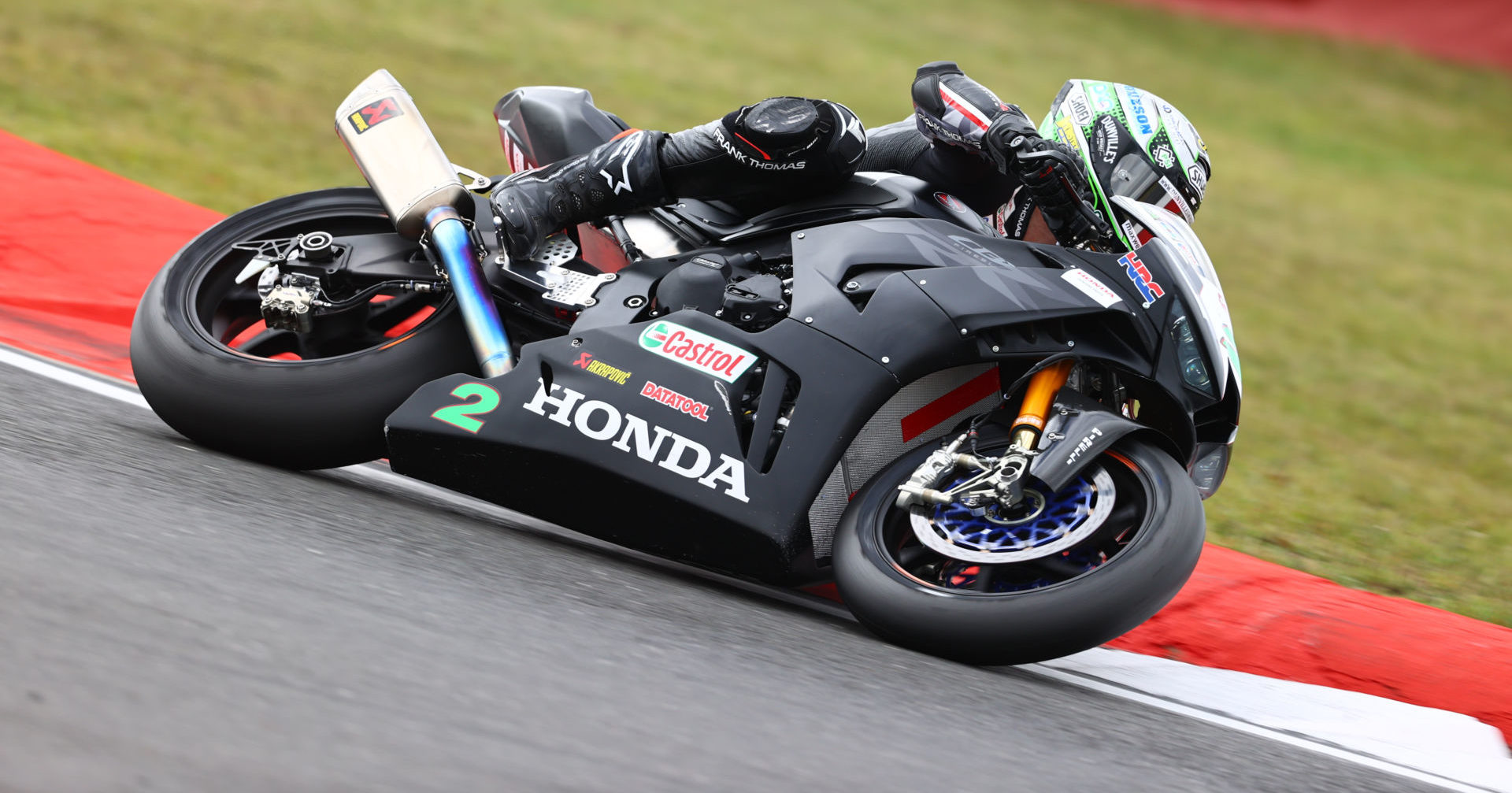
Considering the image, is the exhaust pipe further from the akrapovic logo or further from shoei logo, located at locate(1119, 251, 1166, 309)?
shoei logo, located at locate(1119, 251, 1166, 309)

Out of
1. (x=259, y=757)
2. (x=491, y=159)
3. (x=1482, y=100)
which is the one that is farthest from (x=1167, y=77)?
(x=259, y=757)

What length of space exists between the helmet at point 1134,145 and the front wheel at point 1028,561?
2.34 feet

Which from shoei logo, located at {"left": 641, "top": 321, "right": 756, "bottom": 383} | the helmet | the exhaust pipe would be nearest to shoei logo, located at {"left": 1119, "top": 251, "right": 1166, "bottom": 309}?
the helmet

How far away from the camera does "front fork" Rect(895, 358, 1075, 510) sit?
3039mm

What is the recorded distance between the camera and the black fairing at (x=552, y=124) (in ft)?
13.6

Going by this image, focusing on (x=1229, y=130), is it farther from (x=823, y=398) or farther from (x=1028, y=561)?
(x=1028, y=561)

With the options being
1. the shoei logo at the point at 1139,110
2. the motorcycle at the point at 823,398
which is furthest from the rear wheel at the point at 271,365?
the shoei logo at the point at 1139,110

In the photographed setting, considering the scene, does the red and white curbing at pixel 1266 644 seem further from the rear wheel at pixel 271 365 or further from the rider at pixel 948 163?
the rider at pixel 948 163

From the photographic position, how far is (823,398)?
10.6ft

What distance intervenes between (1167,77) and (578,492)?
17.3 m

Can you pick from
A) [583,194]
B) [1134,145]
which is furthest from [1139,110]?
[583,194]

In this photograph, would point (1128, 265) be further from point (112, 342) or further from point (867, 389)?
point (112, 342)

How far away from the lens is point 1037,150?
3287 millimetres

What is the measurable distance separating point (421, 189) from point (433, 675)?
183 centimetres
